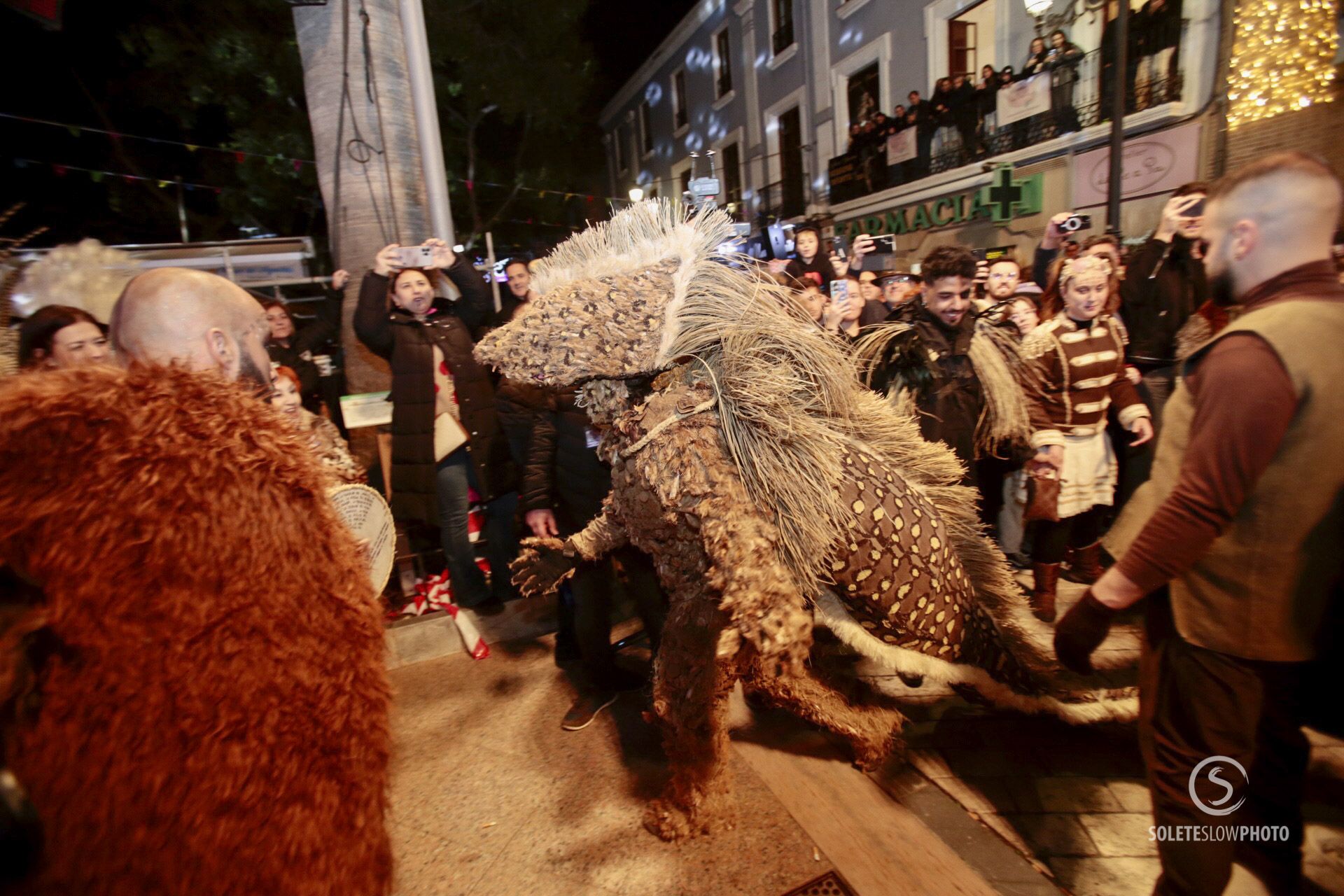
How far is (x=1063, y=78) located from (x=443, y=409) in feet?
42.5

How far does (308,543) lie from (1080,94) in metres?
14.4

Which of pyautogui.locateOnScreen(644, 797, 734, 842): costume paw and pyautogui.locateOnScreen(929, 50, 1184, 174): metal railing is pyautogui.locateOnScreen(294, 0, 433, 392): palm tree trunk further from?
pyautogui.locateOnScreen(929, 50, 1184, 174): metal railing

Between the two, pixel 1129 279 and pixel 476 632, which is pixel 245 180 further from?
pixel 1129 279

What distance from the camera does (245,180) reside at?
459 inches

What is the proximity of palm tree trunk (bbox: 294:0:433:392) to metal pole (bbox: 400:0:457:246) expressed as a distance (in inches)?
2.3

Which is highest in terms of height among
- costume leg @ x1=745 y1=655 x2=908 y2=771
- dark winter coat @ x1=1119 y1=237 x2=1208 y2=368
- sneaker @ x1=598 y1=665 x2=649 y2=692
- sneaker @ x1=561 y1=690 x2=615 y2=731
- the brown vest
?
dark winter coat @ x1=1119 y1=237 x2=1208 y2=368

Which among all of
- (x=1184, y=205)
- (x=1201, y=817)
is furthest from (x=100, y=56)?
(x=1201, y=817)

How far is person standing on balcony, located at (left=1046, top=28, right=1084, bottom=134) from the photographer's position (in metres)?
10.9

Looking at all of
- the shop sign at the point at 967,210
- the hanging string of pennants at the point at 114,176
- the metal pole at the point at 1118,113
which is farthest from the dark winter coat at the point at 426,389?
the shop sign at the point at 967,210

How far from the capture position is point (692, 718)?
83.2 inches

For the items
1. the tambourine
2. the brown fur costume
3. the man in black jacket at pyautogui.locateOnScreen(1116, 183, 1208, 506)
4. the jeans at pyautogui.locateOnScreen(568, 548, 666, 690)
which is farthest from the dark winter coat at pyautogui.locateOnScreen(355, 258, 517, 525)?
the man in black jacket at pyautogui.locateOnScreen(1116, 183, 1208, 506)

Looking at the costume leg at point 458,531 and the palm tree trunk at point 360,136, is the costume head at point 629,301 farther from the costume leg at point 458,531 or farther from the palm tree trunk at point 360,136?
the palm tree trunk at point 360,136

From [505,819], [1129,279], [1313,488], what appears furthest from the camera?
[1129,279]

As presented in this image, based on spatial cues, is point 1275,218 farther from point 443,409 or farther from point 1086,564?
point 443,409
